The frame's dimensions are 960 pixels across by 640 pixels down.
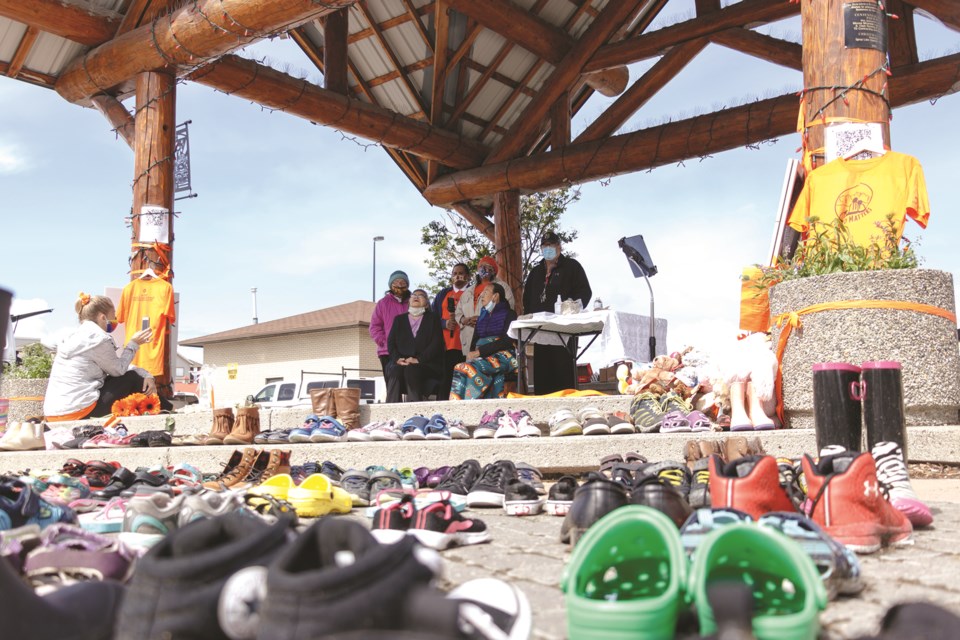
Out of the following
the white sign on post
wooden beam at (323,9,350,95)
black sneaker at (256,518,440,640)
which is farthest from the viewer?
wooden beam at (323,9,350,95)

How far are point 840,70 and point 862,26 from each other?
1.06 ft

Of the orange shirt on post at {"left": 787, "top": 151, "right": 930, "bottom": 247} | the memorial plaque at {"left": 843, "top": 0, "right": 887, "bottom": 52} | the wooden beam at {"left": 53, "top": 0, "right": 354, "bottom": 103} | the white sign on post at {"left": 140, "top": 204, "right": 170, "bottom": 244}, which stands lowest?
the orange shirt on post at {"left": 787, "top": 151, "right": 930, "bottom": 247}

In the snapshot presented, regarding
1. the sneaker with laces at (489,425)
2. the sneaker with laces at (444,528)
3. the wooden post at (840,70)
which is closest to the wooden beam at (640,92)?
the wooden post at (840,70)

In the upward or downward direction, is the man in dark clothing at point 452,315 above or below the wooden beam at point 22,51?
below

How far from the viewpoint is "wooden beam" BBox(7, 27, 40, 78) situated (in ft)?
32.0

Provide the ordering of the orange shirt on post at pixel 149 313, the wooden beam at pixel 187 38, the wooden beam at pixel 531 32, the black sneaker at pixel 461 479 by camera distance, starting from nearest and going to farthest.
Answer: the black sneaker at pixel 461 479 < the wooden beam at pixel 187 38 < the orange shirt on post at pixel 149 313 < the wooden beam at pixel 531 32

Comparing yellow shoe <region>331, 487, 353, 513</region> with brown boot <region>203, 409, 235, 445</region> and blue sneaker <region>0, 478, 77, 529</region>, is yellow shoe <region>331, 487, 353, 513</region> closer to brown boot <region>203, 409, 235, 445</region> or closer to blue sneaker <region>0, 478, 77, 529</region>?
blue sneaker <region>0, 478, 77, 529</region>

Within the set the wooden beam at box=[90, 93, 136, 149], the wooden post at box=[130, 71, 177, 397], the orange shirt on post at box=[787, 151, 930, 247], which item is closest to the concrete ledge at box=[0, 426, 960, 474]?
the orange shirt on post at box=[787, 151, 930, 247]

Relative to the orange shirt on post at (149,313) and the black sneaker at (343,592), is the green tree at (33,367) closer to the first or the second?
the orange shirt on post at (149,313)

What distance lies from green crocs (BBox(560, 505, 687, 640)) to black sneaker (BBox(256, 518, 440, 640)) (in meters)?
0.35

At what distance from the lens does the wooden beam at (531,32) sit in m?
11.5

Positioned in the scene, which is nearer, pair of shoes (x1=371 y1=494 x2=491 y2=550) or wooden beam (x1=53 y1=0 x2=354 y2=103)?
pair of shoes (x1=371 y1=494 x2=491 y2=550)

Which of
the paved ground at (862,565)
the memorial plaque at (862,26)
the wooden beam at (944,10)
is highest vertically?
the wooden beam at (944,10)

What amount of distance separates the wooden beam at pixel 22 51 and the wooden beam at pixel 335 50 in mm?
3749
